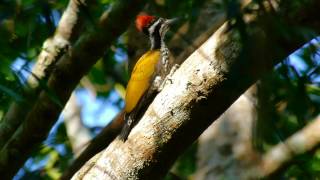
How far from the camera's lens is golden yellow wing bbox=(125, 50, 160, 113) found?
14.7ft

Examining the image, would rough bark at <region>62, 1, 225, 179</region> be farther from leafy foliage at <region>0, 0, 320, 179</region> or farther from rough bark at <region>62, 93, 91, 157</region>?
rough bark at <region>62, 93, 91, 157</region>

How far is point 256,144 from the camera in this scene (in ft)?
6.12

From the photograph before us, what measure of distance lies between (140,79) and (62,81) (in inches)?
38.1

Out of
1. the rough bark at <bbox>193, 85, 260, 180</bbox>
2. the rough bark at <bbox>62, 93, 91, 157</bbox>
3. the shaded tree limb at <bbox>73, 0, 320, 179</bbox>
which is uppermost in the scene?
the shaded tree limb at <bbox>73, 0, 320, 179</bbox>

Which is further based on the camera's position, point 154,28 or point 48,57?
point 154,28

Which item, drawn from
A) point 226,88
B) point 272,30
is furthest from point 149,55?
point 272,30

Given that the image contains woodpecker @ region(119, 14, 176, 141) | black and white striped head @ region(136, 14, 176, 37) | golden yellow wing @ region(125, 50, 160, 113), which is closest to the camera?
woodpecker @ region(119, 14, 176, 141)

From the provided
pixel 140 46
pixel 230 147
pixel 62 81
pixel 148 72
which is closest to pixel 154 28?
pixel 140 46

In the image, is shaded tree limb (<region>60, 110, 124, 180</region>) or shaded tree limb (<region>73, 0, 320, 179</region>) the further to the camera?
shaded tree limb (<region>60, 110, 124, 180</region>)

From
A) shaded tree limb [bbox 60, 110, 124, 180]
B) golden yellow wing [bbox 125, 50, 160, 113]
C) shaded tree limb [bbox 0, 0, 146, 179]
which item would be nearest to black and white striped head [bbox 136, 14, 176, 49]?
golden yellow wing [bbox 125, 50, 160, 113]

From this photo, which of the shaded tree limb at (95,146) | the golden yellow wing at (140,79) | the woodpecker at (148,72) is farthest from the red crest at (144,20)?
the shaded tree limb at (95,146)

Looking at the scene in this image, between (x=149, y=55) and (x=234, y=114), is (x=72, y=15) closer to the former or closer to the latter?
(x=149, y=55)

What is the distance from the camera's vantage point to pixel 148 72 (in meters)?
4.92

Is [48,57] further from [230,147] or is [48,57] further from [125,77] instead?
[125,77]
